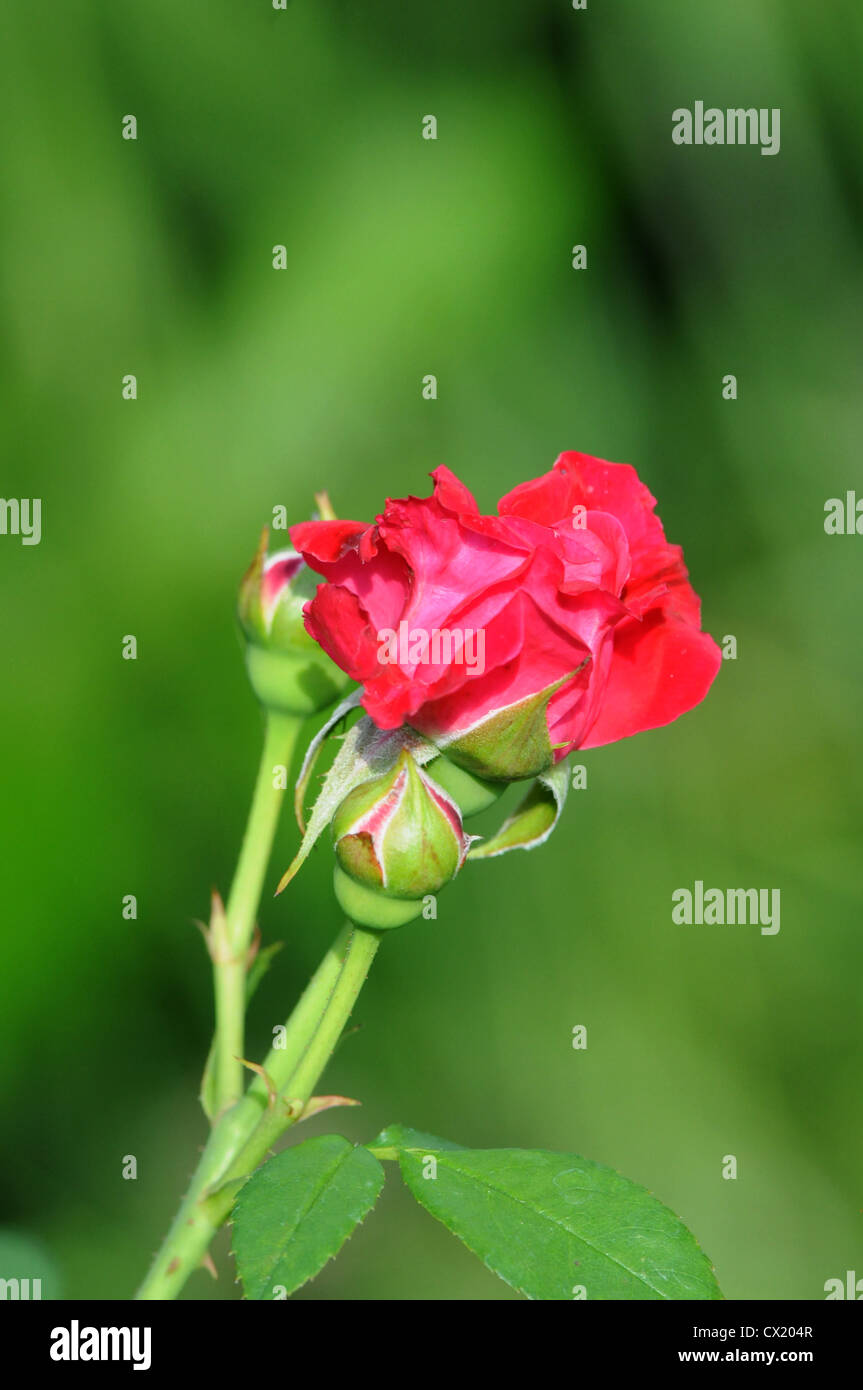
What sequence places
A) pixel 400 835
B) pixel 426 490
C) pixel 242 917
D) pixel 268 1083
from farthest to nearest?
pixel 426 490
pixel 242 917
pixel 268 1083
pixel 400 835

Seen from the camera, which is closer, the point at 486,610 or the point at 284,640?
the point at 486,610

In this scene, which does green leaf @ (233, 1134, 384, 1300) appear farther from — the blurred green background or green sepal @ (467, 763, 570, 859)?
the blurred green background

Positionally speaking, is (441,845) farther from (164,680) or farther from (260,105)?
(260,105)

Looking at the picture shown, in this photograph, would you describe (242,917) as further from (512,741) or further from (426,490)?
(426,490)

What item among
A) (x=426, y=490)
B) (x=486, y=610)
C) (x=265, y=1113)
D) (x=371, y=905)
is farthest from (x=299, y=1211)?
(x=426, y=490)

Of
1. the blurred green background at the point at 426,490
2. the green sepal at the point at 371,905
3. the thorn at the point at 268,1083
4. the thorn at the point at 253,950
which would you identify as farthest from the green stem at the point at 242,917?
the blurred green background at the point at 426,490

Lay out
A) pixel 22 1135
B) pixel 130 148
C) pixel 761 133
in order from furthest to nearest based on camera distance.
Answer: pixel 761 133 < pixel 130 148 < pixel 22 1135

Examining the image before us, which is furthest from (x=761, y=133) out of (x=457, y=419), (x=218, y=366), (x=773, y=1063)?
(x=773, y=1063)
